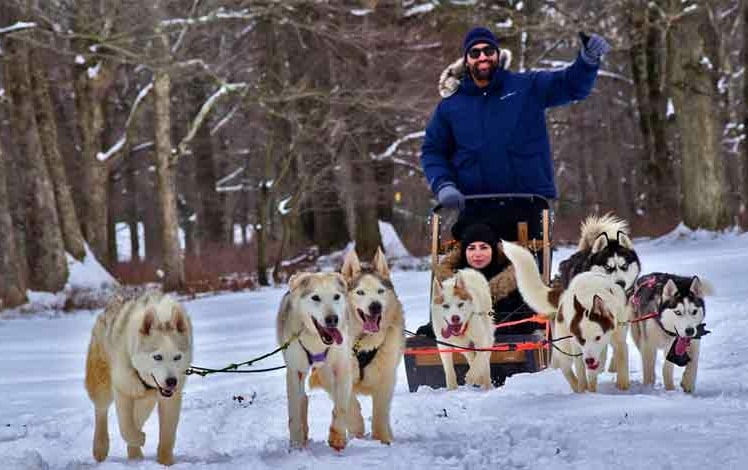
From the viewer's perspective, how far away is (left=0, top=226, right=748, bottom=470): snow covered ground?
3957mm

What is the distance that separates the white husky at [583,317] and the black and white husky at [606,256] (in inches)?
16.6

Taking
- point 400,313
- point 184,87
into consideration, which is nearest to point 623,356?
point 400,313

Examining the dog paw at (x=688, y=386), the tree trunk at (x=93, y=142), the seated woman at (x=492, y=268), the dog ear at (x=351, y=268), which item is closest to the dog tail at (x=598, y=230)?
the seated woman at (x=492, y=268)

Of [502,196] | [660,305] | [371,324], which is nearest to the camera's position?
[371,324]

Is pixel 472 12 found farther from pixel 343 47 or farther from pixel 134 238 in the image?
pixel 134 238

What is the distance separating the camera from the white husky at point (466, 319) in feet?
19.3

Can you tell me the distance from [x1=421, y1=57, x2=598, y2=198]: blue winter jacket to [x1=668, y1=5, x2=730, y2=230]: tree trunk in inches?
429

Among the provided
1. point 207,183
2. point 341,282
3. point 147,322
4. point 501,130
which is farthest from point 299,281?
point 207,183

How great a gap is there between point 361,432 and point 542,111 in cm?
274

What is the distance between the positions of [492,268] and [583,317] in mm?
1273

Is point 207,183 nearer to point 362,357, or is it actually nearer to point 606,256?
point 606,256

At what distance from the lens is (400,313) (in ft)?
16.1

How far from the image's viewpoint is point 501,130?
6.50 m

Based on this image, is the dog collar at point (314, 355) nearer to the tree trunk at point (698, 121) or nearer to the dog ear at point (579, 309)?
the dog ear at point (579, 309)
